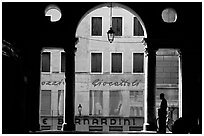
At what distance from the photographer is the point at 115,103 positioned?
34.3 metres

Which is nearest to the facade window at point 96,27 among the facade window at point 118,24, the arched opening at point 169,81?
the facade window at point 118,24

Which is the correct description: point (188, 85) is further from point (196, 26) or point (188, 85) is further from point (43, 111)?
point (43, 111)

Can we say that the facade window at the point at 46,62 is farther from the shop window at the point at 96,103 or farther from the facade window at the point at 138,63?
the facade window at the point at 138,63

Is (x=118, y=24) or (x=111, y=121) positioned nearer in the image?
(x=111, y=121)

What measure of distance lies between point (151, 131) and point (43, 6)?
557cm

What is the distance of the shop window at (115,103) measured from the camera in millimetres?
34188

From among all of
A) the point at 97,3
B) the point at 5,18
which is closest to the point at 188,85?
the point at 97,3

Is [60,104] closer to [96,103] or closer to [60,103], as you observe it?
[60,103]

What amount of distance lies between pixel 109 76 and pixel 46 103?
190 inches

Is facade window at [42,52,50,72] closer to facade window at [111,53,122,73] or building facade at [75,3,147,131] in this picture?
building facade at [75,3,147,131]

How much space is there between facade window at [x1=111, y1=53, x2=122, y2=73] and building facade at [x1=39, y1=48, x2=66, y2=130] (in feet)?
11.8

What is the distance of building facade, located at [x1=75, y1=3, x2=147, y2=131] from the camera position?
34094 mm

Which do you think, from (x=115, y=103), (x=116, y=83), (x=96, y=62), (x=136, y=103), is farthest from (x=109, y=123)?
(x=96, y=62)

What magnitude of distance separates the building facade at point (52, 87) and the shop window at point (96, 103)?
2039 millimetres
